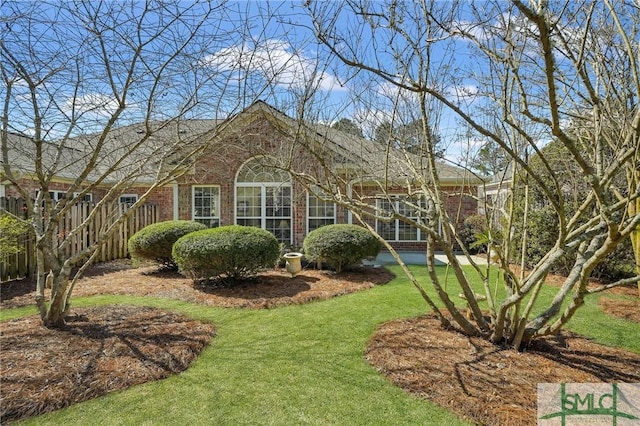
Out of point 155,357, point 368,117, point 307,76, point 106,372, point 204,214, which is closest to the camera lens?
point 106,372

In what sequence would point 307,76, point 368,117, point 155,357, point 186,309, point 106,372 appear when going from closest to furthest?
point 106,372 < point 155,357 < point 307,76 < point 368,117 < point 186,309

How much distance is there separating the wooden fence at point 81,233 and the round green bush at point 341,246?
446 centimetres

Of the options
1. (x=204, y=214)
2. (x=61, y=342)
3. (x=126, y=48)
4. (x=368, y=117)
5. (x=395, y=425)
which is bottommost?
(x=395, y=425)

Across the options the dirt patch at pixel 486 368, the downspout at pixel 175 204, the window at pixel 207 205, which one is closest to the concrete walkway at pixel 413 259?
the window at pixel 207 205

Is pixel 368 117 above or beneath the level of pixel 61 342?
above

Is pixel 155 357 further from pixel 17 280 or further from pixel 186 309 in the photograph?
pixel 17 280

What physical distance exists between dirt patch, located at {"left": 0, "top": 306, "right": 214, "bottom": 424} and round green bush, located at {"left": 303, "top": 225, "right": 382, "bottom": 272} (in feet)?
14.2

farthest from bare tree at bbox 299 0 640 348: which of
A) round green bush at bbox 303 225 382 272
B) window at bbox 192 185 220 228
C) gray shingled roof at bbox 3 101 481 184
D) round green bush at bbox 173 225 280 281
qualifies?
window at bbox 192 185 220 228

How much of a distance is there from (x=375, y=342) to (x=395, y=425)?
1.71 metres

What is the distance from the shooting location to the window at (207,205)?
13812mm

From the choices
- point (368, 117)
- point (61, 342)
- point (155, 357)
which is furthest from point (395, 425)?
point (368, 117)

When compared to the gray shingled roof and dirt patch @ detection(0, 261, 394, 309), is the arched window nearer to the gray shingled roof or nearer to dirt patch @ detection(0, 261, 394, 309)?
dirt patch @ detection(0, 261, 394, 309)

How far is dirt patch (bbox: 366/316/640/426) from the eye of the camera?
10.5 ft

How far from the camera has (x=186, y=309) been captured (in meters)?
6.34
